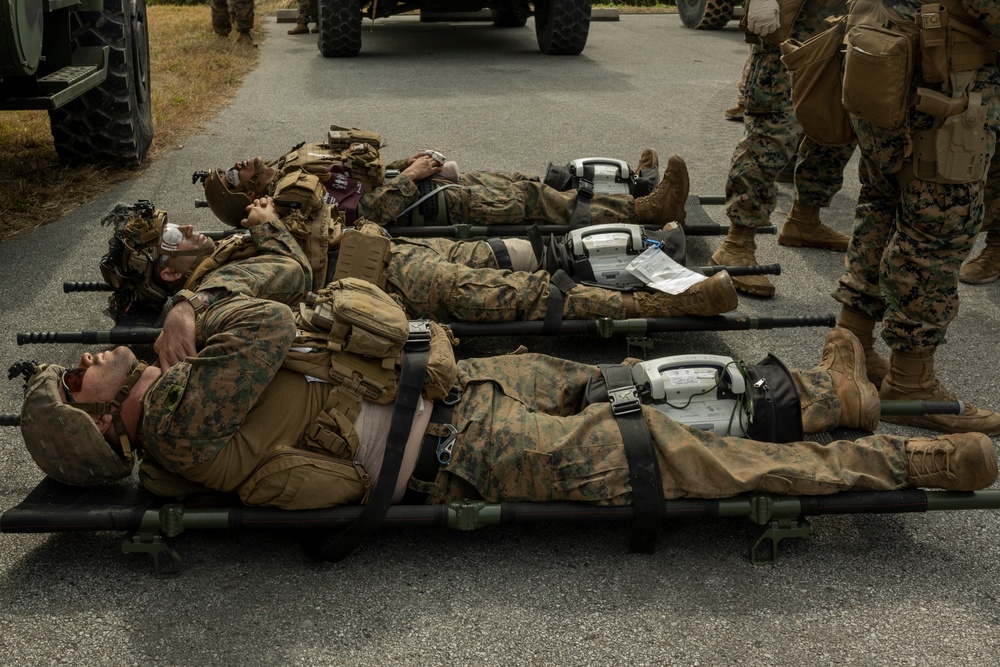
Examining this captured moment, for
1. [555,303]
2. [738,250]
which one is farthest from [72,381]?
[738,250]

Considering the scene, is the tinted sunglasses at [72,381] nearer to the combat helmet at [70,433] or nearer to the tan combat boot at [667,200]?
the combat helmet at [70,433]

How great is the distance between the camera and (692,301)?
4.06m

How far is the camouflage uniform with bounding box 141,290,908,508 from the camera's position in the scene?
2787mm

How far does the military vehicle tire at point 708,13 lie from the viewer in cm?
1364

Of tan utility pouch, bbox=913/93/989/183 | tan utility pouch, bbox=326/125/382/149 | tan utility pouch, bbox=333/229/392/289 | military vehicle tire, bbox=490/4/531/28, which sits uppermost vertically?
tan utility pouch, bbox=913/93/989/183

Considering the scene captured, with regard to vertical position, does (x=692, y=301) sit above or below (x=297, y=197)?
below

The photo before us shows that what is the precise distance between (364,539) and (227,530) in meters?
0.51

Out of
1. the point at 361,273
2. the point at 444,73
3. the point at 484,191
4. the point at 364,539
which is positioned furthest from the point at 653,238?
the point at 444,73

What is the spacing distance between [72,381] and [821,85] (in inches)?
124

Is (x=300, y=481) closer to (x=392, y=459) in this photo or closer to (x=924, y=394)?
(x=392, y=459)

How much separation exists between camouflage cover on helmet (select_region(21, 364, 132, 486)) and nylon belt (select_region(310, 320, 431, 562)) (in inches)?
27.9

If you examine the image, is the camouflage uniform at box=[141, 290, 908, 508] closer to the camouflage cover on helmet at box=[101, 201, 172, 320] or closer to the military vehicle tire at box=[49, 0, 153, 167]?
the camouflage cover on helmet at box=[101, 201, 172, 320]

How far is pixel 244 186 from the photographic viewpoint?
4.59 m

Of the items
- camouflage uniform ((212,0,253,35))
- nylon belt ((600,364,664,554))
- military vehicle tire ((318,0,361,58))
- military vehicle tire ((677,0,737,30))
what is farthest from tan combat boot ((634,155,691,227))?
military vehicle tire ((677,0,737,30))
